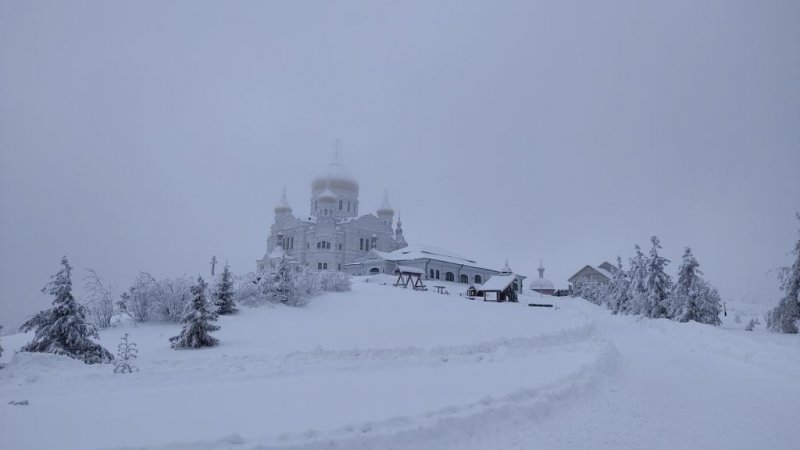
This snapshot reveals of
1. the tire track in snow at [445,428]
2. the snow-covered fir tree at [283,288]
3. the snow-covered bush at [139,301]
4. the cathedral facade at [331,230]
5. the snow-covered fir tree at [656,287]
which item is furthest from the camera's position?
the cathedral facade at [331,230]

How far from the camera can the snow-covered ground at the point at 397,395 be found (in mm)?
6348

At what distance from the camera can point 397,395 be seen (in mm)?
8500

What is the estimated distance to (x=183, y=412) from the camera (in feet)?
23.1

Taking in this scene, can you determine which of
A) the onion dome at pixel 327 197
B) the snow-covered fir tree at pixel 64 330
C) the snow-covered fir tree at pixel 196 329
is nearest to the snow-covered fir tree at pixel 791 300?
the snow-covered fir tree at pixel 196 329

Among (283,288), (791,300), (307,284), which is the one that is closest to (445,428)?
(283,288)

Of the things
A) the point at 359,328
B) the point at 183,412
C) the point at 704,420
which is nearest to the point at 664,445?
the point at 704,420

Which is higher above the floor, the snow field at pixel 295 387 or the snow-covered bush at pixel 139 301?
the snow-covered bush at pixel 139 301

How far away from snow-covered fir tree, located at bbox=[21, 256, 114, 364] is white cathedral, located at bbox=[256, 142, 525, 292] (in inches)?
1673

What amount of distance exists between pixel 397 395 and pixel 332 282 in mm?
22363

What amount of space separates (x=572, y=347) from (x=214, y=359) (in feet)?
39.2

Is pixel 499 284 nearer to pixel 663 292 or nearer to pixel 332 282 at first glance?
pixel 663 292

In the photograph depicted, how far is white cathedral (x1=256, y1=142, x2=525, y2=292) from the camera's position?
2250 inches

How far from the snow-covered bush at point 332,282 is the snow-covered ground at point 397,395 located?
1330 cm

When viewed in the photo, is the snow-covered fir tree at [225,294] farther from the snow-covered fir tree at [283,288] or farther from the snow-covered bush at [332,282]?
the snow-covered bush at [332,282]
